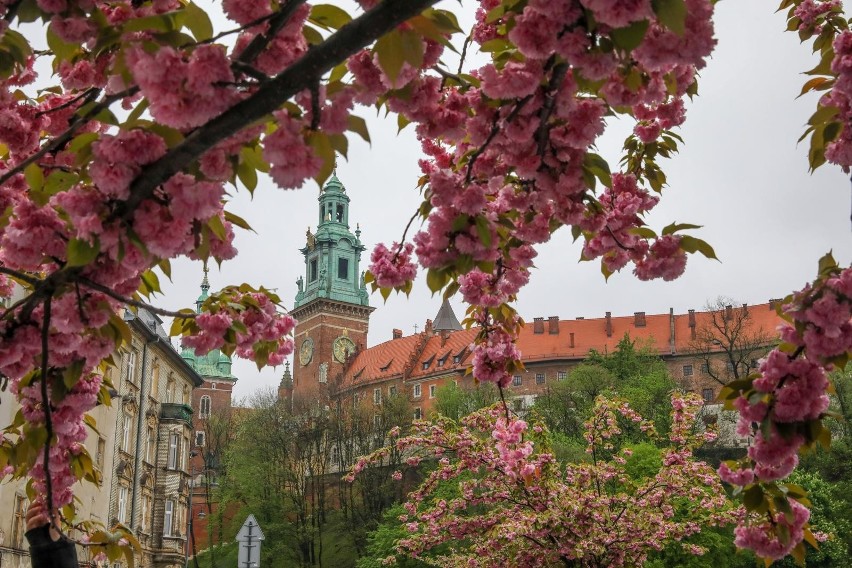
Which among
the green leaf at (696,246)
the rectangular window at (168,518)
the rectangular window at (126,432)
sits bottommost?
the rectangular window at (168,518)

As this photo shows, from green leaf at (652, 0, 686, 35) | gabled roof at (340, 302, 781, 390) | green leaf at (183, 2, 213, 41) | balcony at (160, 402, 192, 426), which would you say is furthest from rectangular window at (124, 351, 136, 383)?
gabled roof at (340, 302, 781, 390)

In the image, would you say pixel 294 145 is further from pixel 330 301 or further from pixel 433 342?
pixel 330 301

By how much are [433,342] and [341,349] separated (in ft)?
38.3

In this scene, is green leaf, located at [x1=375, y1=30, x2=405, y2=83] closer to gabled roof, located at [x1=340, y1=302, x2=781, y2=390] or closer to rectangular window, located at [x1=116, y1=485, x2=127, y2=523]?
rectangular window, located at [x1=116, y1=485, x2=127, y2=523]

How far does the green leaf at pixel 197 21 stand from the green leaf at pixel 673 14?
1.64 meters

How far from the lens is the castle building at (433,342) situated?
72.3 metres

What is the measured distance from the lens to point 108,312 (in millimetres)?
4391

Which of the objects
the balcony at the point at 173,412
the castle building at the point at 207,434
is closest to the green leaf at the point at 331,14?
the balcony at the point at 173,412

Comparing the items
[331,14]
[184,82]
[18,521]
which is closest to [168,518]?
Result: [18,521]

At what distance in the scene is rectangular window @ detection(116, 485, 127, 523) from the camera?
109ft

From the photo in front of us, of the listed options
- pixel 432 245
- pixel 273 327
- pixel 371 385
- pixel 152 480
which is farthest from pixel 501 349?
pixel 371 385

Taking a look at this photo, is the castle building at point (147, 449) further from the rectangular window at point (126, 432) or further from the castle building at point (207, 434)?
the castle building at point (207, 434)

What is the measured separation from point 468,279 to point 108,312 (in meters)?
2.90

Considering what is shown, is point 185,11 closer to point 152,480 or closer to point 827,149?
point 827,149
